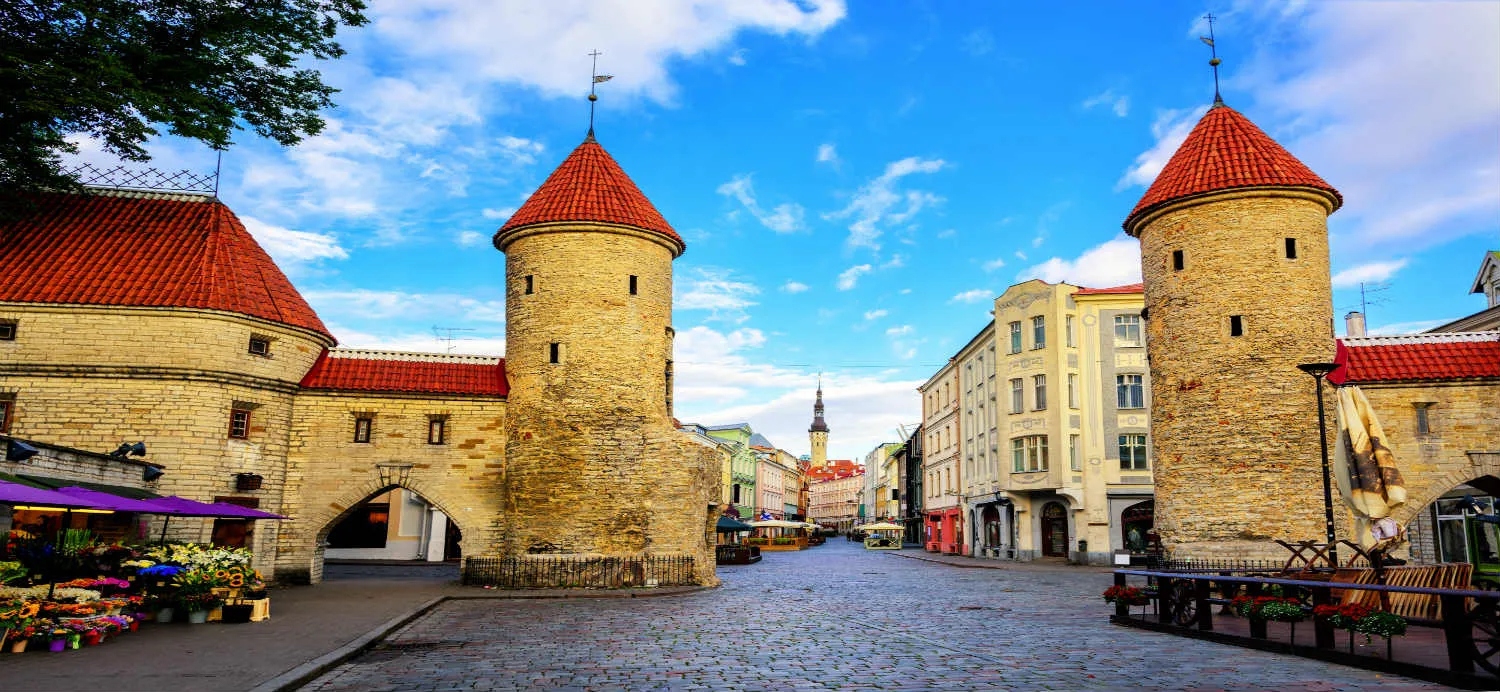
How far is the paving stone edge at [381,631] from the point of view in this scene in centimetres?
948

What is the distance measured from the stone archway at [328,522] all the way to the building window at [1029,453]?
81.2 ft

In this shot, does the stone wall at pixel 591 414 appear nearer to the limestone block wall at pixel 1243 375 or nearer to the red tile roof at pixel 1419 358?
the limestone block wall at pixel 1243 375

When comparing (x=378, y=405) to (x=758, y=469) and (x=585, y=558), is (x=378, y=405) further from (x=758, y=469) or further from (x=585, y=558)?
(x=758, y=469)

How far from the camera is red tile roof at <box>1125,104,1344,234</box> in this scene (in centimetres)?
2239

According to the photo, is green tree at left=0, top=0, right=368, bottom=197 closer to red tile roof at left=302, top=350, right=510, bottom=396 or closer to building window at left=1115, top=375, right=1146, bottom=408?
red tile roof at left=302, top=350, right=510, bottom=396

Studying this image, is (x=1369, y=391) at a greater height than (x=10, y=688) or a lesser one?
greater

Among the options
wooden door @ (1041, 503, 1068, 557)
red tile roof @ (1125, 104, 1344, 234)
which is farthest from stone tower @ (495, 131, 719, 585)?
wooden door @ (1041, 503, 1068, 557)

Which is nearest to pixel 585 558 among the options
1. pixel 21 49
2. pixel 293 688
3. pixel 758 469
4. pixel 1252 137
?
pixel 293 688

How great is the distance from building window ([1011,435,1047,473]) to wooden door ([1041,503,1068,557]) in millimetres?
2531

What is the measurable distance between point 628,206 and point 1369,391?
18.9 meters

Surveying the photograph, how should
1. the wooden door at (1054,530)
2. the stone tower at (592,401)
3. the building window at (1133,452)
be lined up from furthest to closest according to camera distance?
the wooden door at (1054,530) < the building window at (1133,452) < the stone tower at (592,401)

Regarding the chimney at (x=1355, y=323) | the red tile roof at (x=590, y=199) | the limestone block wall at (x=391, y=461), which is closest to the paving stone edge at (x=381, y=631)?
the limestone block wall at (x=391, y=461)

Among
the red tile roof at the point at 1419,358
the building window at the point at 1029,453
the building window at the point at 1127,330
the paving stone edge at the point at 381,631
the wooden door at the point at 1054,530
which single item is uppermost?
the building window at the point at 1127,330

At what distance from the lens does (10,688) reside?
28.5 feet
